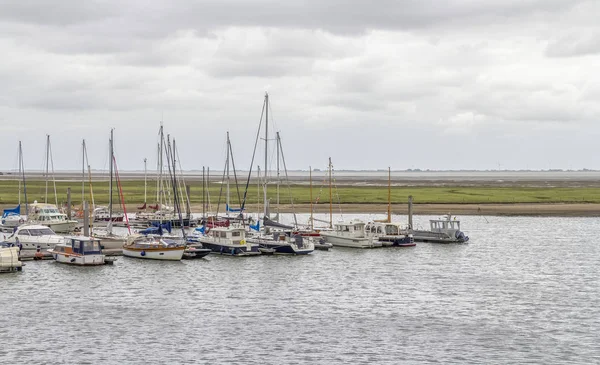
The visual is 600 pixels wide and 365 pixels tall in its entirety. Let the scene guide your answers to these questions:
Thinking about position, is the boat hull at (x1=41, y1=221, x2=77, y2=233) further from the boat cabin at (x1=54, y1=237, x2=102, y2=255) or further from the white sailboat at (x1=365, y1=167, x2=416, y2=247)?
the white sailboat at (x1=365, y1=167, x2=416, y2=247)

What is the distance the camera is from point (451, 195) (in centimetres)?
16738

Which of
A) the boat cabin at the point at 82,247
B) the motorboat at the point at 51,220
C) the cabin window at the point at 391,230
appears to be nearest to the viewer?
the boat cabin at the point at 82,247

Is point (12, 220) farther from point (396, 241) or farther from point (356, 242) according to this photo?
point (396, 241)

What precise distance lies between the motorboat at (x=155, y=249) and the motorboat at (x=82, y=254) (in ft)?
10.7

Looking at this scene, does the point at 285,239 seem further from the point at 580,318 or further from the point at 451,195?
the point at 451,195

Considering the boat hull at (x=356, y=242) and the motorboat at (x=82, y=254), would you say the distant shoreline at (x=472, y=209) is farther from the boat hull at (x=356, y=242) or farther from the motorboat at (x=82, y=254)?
the motorboat at (x=82, y=254)

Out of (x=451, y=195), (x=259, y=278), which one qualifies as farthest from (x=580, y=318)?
(x=451, y=195)

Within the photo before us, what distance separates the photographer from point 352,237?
8325 centimetres

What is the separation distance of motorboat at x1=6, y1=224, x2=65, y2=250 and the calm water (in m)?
4.84

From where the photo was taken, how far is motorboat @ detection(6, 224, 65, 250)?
74.1 m

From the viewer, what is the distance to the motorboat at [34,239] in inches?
2918

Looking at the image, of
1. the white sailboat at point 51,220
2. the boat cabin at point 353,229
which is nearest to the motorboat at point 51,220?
the white sailboat at point 51,220

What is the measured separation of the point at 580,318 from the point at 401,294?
1281cm

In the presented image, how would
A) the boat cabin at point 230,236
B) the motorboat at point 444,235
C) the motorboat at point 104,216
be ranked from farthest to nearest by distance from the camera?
the motorboat at point 104,216 → the motorboat at point 444,235 → the boat cabin at point 230,236
